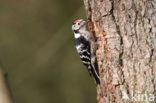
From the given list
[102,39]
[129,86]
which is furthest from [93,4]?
[129,86]

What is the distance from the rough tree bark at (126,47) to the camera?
2326 mm

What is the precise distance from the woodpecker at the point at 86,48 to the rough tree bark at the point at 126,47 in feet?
1.00

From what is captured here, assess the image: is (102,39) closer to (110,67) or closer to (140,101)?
(110,67)

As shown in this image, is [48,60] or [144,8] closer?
[144,8]

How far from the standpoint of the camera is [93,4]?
105 inches

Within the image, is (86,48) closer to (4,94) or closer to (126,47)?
(126,47)

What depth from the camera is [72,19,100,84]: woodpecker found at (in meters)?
3.06

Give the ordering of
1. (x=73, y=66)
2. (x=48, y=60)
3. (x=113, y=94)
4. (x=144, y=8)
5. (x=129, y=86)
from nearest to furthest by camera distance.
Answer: (x=144, y=8), (x=129, y=86), (x=113, y=94), (x=48, y=60), (x=73, y=66)

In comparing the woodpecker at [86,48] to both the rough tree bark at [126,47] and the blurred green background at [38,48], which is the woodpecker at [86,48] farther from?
the blurred green background at [38,48]

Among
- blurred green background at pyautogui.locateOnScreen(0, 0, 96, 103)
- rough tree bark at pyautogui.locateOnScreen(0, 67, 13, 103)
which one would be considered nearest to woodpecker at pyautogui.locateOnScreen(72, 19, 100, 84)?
rough tree bark at pyautogui.locateOnScreen(0, 67, 13, 103)

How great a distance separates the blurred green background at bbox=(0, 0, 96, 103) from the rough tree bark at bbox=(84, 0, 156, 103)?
3.80 m

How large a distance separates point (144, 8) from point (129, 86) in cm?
85

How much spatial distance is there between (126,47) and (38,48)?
Answer: 4.52m

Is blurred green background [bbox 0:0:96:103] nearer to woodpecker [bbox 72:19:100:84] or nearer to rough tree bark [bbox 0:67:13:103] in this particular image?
woodpecker [bbox 72:19:100:84]
